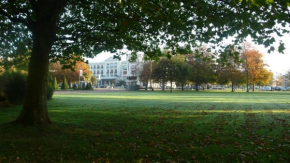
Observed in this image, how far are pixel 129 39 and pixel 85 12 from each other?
2538 mm

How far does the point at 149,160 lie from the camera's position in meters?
5.65

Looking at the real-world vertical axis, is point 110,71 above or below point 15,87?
above

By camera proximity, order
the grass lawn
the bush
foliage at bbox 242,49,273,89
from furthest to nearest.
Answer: foliage at bbox 242,49,273,89 < the bush < the grass lawn

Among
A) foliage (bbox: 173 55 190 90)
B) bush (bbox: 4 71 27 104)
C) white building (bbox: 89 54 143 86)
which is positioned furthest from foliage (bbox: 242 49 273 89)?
white building (bbox: 89 54 143 86)

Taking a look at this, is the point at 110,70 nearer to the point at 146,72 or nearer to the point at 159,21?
the point at 146,72

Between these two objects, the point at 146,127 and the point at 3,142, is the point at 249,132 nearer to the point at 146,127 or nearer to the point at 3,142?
the point at 146,127

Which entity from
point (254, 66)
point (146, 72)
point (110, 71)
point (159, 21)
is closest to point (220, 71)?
point (254, 66)

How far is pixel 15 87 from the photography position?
18625 mm

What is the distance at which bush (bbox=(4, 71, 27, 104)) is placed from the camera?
1842 cm

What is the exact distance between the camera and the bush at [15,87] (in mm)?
18422

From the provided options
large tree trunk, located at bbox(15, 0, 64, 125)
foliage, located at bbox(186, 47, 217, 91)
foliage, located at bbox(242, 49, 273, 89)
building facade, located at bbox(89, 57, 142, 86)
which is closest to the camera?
large tree trunk, located at bbox(15, 0, 64, 125)

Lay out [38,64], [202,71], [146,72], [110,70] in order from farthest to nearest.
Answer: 1. [110,70]
2. [146,72]
3. [202,71]
4. [38,64]

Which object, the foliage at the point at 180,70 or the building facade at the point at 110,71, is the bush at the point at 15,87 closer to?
the foliage at the point at 180,70

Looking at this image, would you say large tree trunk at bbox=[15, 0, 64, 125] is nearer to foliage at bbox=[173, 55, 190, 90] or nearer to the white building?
foliage at bbox=[173, 55, 190, 90]
